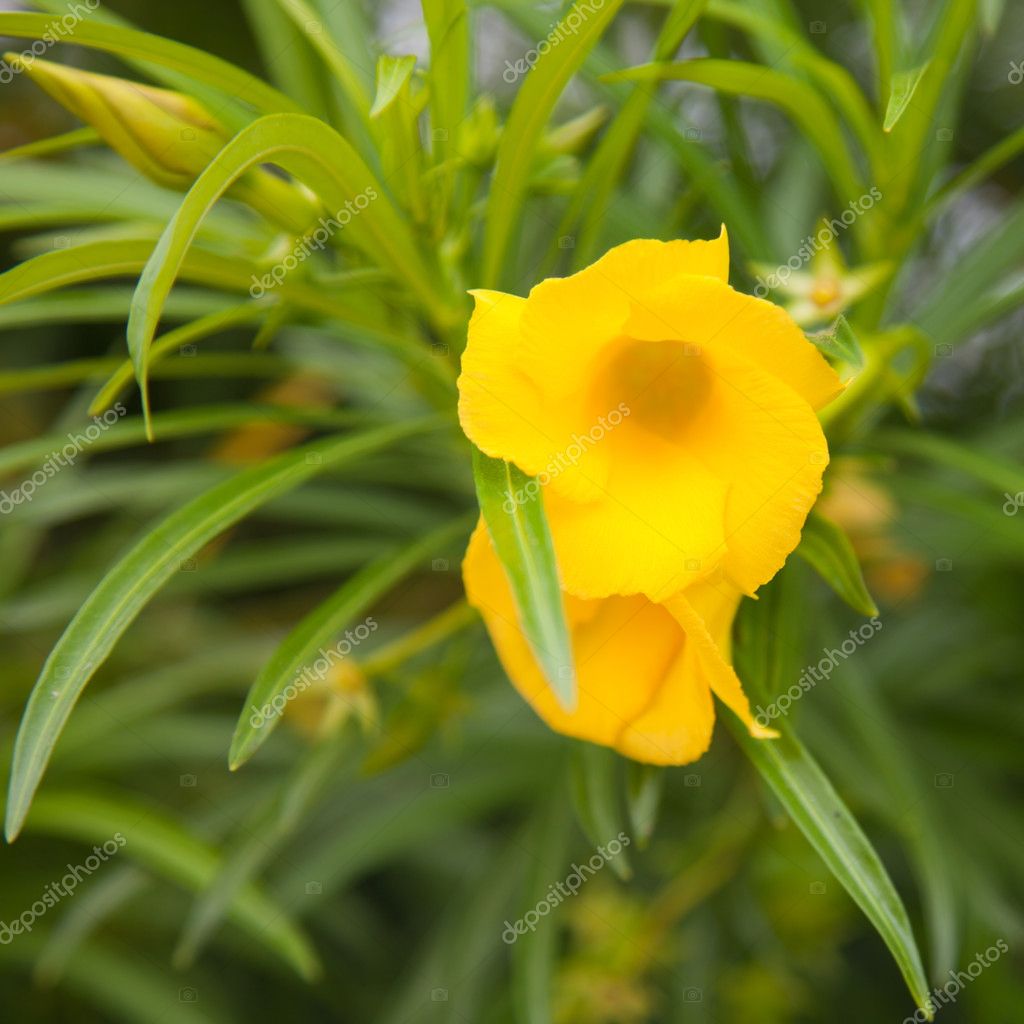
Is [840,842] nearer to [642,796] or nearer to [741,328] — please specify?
[642,796]

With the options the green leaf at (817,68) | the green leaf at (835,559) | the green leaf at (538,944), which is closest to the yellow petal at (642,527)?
the green leaf at (835,559)

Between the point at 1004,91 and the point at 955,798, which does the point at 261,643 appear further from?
the point at 1004,91

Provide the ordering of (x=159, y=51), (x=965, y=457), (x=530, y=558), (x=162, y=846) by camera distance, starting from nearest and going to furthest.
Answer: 1. (x=530, y=558)
2. (x=159, y=51)
3. (x=965, y=457)
4. (x=162, y=846)

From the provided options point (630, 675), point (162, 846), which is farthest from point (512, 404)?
point (162, 846)

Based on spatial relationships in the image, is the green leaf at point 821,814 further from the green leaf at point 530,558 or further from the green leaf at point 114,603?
the green leaf at point 114,603

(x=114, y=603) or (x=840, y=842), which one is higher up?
(x=114, y=603)
